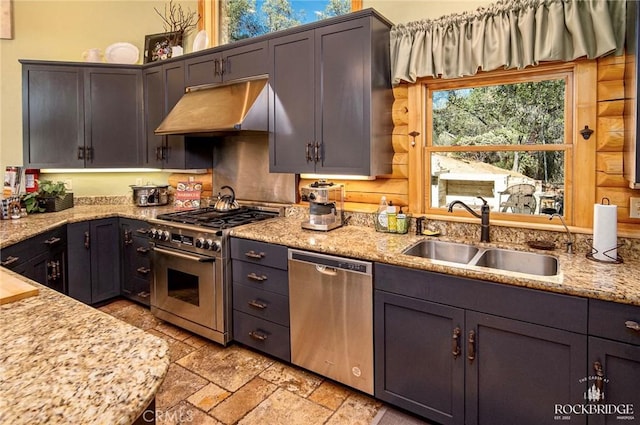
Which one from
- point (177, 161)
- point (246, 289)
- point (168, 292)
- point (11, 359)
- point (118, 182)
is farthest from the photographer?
point (118, 182)

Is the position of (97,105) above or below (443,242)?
above

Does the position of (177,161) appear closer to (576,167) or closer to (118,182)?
(118,182)

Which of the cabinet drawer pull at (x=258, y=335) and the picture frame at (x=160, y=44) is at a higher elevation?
the picture frame at (x=160, y=44)

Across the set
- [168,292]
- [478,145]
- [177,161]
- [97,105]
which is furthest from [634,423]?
[97,105]

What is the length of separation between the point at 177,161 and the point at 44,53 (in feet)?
5.59

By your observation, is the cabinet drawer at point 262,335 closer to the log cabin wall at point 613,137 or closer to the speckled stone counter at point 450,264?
the speckled stone counter at point 450,264

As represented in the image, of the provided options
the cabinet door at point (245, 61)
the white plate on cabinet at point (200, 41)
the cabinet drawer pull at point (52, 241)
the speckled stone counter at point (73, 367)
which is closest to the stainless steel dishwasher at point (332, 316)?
the speckled stone counter at point (73, 367)

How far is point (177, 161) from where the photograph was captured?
380cm

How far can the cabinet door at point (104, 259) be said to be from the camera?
3.63 meters

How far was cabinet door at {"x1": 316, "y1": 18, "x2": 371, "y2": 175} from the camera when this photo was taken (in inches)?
102

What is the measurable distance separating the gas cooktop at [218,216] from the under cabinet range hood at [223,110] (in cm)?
69

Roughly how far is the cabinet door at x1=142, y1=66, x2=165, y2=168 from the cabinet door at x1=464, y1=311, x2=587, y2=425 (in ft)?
10.7

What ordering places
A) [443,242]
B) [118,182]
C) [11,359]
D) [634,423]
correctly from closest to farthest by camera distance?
1. [11,359]
2. [634,423]
3. [443,242]
4. [118,182]

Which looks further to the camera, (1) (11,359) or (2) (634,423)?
(2) (634,423)
